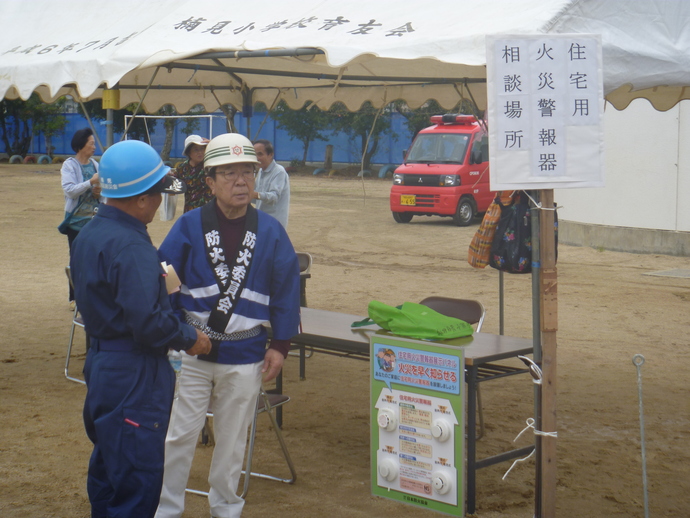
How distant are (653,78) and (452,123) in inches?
555

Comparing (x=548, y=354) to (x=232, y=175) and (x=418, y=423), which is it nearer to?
(x=418, y=423)

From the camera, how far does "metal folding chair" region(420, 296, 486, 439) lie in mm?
5180

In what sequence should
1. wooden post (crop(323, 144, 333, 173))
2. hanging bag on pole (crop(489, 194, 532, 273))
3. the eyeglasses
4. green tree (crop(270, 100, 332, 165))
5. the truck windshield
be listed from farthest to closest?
wooden post (crop(323, 144, 333, 173)), green tree (crop(270, 100, 332, 165)), the truck windshield, hanging bag on pole (crop(489, 194, 532, 273)), the eyeglasses

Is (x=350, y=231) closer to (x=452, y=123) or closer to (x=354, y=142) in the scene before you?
(x=452, y=123)

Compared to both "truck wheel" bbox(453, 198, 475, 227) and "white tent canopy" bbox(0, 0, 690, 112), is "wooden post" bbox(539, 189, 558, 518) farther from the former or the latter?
"truck wheel" bbox(453, 198, 475, 227)

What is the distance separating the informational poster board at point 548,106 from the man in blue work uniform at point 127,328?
1523 mm

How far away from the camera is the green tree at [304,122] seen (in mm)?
33938

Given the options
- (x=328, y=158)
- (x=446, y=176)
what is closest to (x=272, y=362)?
(x=446, y=176)

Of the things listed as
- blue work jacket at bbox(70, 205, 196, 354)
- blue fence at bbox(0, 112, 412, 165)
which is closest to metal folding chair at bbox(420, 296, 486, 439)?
blue work jacket at bbox(70, 205, 196, 354)

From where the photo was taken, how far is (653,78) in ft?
13.8

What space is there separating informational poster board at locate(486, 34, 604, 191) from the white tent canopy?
0.33 meters

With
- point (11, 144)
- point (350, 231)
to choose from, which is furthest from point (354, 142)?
point (350, 231)

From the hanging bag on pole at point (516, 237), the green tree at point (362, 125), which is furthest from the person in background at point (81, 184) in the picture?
the green tree at point (362, 125)

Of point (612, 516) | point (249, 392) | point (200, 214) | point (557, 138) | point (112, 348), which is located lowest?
point (612, 516)
